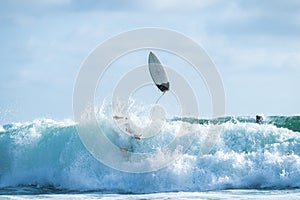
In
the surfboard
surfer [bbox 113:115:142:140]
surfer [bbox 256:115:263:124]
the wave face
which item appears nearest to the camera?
the wave face

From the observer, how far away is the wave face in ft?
57.0

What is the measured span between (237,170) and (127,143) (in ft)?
12.5

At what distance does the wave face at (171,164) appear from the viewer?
57.0 feet

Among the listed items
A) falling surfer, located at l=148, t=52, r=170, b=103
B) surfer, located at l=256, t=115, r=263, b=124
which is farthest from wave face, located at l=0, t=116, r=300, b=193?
falling surfer, located at l=148, t=52, r=170, b=103

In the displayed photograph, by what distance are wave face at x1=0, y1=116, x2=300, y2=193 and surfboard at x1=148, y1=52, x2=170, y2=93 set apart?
121cm

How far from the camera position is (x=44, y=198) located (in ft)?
54.8

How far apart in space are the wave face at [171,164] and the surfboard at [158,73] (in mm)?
Answer: 1207

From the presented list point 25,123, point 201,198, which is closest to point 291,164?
point 201,198

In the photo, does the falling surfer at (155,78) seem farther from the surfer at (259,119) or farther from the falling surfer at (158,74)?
the surfer at (259,119)

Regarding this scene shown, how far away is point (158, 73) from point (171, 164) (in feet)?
11.8

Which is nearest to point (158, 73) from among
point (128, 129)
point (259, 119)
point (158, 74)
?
point (158, 74)

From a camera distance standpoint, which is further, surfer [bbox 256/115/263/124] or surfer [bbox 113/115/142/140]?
surfer [bbox 256/115/263/124]

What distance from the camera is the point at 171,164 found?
59.6ft

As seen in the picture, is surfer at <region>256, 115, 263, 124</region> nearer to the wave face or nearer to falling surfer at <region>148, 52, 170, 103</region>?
the wave face
